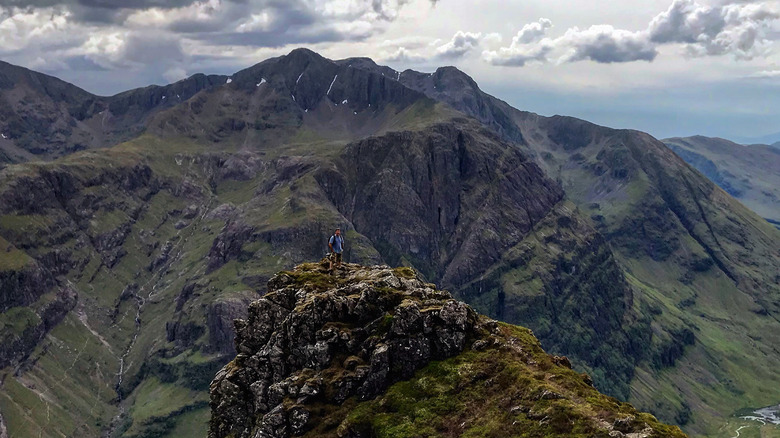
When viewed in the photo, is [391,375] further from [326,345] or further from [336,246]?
[336,246]

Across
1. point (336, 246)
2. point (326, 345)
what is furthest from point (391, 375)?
point (336, 246)

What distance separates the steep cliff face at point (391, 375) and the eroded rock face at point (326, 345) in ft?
0.54

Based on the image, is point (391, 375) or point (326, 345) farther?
point (326, 345)

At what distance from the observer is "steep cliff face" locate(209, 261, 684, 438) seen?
244 feet

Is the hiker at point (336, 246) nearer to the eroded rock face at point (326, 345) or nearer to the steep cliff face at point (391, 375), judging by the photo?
the steep cliff face at point (391, 375)

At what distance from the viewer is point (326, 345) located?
3600 inches

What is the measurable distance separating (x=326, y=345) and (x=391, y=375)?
36.6ft

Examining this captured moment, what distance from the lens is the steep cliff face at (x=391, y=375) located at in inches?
2923

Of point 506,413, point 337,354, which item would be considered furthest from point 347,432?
point 506,413

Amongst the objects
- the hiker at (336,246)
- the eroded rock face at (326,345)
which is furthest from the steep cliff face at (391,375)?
the hiker at (336,246)

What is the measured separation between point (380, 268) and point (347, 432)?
1587 inches

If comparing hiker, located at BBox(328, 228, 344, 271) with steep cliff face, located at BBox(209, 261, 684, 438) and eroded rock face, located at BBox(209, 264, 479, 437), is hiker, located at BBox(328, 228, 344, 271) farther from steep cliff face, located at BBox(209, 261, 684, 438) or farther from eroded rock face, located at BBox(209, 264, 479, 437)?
eroded rock face, located at BBox(209, 264, 479, 437)

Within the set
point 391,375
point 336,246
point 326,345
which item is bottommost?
point 391,375

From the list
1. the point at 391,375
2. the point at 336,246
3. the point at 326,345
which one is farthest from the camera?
the point at 336,246
